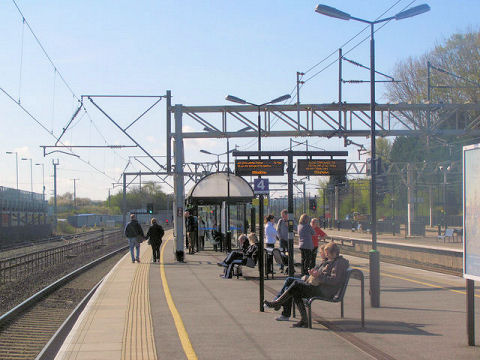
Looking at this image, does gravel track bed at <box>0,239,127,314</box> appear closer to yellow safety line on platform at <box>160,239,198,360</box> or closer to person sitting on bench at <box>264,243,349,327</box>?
yellow safety line on platform at <box>160,239,198,360</box>

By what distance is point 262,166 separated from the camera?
13875 millimetres

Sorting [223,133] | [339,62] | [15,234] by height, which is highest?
[339,62]

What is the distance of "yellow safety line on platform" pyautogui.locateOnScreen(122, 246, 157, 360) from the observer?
7.83m

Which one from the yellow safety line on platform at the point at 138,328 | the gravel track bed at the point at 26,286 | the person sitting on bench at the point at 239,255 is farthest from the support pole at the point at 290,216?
the gravel track bed at the point at 26,286

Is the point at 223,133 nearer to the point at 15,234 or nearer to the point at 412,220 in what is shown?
the point at 412,220

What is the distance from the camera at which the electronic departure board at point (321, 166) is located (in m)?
14.0

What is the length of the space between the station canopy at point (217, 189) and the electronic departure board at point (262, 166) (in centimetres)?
1482

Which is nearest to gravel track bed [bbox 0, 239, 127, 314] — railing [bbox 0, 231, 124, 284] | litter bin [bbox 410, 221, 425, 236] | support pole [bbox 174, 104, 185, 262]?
railing [bbox 0, 231, 124, 284]

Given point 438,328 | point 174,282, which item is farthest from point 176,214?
point 438,328

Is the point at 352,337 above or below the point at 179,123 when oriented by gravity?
below

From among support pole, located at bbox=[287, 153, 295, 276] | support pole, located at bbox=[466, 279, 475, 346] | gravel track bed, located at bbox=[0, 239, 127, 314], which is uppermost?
support pole, located at bbox=[287, 153, 295, 276]

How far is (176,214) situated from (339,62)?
917cm

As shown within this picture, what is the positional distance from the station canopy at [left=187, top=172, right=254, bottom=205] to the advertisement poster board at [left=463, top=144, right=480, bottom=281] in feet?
69.2

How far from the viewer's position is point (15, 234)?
54.7 metres
